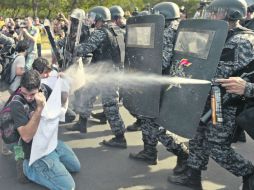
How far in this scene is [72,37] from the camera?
16.7ft

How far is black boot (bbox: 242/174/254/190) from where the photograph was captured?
3.30 m

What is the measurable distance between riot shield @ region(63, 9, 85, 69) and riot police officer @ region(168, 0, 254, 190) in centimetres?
216

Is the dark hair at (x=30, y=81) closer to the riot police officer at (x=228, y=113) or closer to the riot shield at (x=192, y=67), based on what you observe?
the riot shield at (x=192, y=67)

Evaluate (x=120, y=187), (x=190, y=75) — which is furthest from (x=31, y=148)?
(x=190, y=75)

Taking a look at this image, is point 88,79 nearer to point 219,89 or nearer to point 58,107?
point 58,107

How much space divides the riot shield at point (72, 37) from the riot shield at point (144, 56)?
113 cm

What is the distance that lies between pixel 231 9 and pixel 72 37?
2529mm

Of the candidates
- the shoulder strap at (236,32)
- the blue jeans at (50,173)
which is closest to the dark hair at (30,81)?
the blue jeans at (50,173)

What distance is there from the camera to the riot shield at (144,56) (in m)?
3.55

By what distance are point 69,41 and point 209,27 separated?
257 cm

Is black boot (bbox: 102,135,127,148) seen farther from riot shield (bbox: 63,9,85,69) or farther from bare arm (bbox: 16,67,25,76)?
bare arm (bbox: 16,67,25,76)

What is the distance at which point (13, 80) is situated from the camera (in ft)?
18.3

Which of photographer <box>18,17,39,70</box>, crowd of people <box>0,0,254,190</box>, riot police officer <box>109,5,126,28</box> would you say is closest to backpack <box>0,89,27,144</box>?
crowd of people <box>0,0,254,190</box>

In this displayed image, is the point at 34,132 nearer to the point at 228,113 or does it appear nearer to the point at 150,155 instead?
the point at 150,155
